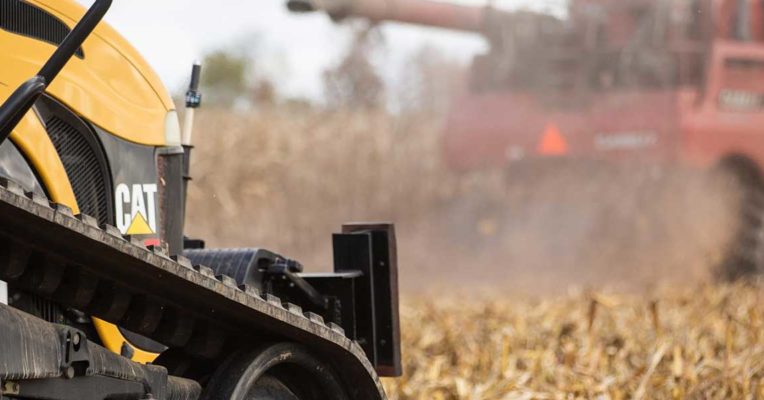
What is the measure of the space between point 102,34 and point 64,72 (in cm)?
29

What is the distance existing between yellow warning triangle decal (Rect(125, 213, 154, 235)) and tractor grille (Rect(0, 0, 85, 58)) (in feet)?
1.55

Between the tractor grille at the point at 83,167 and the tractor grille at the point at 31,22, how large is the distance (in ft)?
0.71

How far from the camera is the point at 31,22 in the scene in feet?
10.8

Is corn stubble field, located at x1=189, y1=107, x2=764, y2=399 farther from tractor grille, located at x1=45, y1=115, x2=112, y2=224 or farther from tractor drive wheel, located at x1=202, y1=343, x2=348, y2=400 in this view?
tractor grille, located at x1=45, y1=115, x2=112, y2=224

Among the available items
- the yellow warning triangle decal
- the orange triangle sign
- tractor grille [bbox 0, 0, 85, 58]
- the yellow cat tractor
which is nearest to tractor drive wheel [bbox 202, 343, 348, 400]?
the yellow cat tractor

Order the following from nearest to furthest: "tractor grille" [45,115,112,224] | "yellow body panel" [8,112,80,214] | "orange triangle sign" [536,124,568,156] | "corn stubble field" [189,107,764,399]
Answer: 1. "yellow body panel" [8,112,80,214]
2. "tractor grille" [45,115,112,224]
3. "corn stubble field" [189,107,764,399]
4. "orange triangle sign" [536,124,568,156]

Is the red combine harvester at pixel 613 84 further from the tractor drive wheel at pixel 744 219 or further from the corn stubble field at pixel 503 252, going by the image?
the corn stubble field at pixel 503 252

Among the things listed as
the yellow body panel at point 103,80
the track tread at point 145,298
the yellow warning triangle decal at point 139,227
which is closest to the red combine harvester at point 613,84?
the yellow body panel at point 103,80

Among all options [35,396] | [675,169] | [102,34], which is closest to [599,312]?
[675,169]

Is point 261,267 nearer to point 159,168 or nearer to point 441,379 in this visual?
point 159,168

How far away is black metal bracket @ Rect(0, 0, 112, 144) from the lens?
2.64 metres

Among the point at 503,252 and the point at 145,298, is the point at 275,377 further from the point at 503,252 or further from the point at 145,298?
the point at 503,252

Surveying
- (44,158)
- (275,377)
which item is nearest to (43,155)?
(44,158)

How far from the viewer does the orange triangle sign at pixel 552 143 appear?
13328 mm
